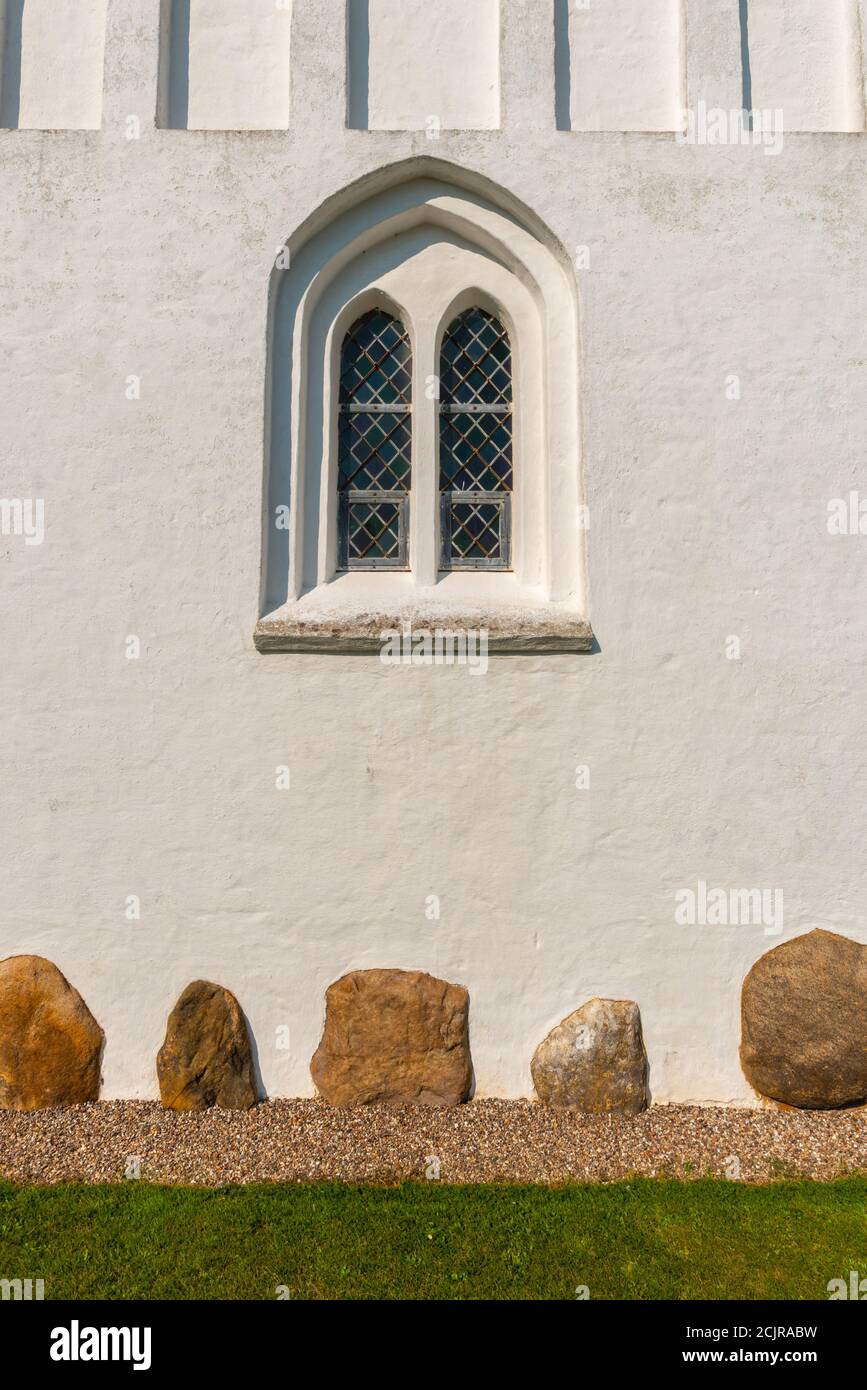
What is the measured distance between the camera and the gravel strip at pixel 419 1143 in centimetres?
423

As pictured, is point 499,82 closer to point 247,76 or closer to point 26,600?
point 247,76

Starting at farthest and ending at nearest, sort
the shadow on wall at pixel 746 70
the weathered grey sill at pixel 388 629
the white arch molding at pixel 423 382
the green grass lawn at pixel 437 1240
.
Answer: the shadow on wall at pixel 746 70 < the white arch molding at pixel 423 382 < the weathered grey sill at pixel 388 629 < the green grass lawn at pixel 437 1240

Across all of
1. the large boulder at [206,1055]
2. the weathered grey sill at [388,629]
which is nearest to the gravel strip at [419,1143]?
the large boulder at [206,1055]

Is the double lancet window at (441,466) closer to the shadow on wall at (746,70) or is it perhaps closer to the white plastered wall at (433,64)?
the white plastered wall at (433,64)

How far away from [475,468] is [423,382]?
0.60 metres

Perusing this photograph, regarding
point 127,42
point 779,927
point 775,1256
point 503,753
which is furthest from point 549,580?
point 127,42

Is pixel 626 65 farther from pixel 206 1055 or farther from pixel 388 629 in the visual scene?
pixel 206 1055

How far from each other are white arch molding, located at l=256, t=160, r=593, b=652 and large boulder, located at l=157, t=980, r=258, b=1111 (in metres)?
2.14

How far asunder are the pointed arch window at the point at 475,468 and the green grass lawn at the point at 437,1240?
11.2 feet

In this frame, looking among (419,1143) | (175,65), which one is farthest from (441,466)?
(419,1143)

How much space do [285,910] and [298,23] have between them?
5.25 meters

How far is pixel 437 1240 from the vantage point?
3.65 m

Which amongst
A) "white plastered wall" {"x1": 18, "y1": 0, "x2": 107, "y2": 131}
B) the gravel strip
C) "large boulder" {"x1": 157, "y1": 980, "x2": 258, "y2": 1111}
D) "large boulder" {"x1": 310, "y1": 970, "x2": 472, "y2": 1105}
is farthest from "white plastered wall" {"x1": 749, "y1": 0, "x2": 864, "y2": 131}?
"large boulder" {"x1": 157, "y1": 980, "x2": 258, "y2": 1111}

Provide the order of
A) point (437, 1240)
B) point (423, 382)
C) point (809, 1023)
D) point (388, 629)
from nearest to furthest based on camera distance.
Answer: point (437, 1240) → point (809, 1023) → point (388, 629) → point (423, 382)
